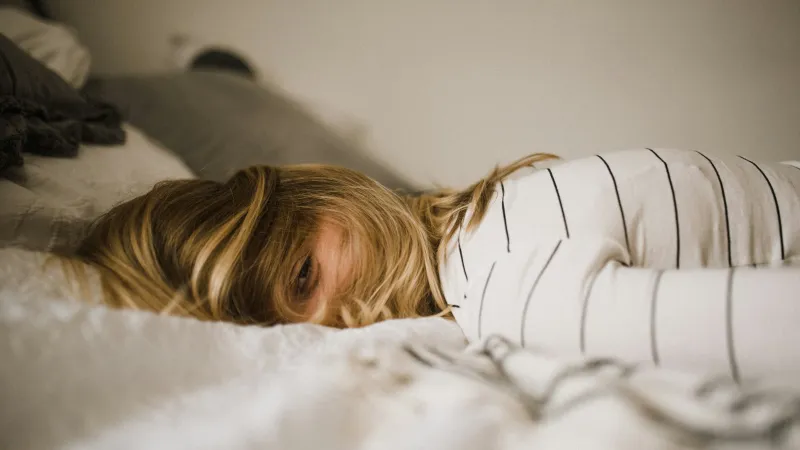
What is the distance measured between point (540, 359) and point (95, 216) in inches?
22.5

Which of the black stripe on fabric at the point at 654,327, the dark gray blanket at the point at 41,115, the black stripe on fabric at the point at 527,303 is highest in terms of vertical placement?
the black stripe on fabric at the point at 654,327

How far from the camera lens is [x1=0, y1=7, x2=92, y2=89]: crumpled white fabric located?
3.26 ft

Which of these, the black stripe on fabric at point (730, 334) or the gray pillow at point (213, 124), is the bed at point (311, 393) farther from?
the gray pillow at point (213, 124)

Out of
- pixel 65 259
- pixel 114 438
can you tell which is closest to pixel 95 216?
pixel 65 259

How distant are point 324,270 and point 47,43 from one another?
0.89 meters

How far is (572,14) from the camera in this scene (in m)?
1.23

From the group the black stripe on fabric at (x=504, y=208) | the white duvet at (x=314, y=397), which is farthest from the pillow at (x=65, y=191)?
the black stripe on fabric at (x=504, y=208)

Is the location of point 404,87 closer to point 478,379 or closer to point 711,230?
point 711,230

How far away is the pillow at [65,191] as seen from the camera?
0.55 metres

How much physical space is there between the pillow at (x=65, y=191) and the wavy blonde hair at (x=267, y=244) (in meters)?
0.03

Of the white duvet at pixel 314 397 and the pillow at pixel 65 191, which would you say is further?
the pillow at pixel 65 191

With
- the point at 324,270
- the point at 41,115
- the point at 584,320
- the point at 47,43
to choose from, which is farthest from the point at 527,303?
the point at 47,43

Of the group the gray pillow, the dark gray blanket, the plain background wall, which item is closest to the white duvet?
the dark gray blanket

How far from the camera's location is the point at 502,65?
1.29 m
